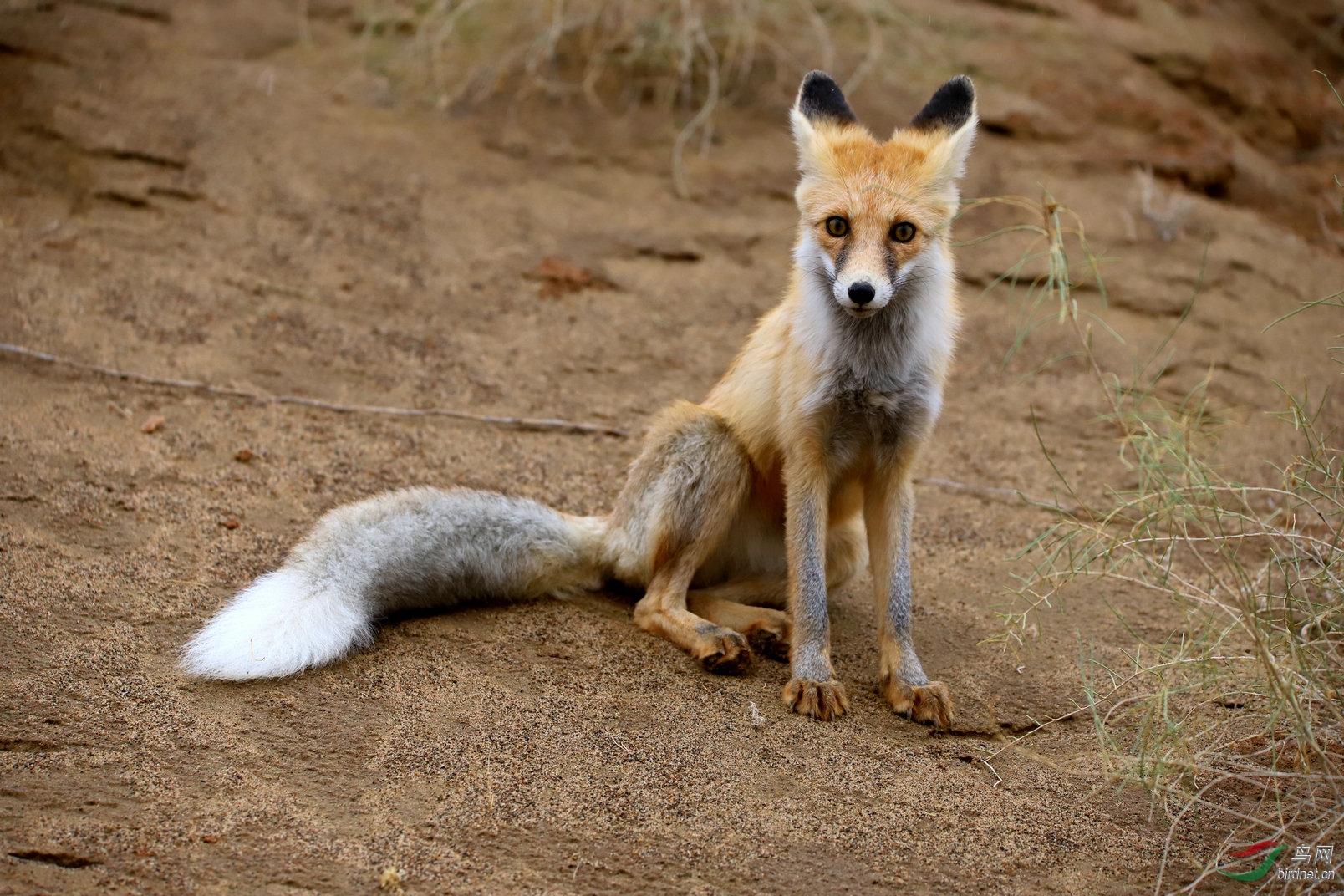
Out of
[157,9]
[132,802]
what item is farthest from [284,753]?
[157,9]

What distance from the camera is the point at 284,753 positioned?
3.28m

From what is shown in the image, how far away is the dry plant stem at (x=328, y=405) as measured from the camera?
556 cm

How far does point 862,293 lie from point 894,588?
1250 mm

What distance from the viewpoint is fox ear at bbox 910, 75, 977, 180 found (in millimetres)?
4020

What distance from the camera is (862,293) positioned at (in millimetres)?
3586

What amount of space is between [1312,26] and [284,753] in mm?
13073

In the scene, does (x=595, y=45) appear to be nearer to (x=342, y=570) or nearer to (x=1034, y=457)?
(x=1034, y=457)

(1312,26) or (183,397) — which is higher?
(1312,26)

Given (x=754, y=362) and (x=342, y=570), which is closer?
(x=342, y=570)

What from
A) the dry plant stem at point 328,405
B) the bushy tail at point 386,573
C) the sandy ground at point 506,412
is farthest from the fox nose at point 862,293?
the dry plant stem at point 328,405

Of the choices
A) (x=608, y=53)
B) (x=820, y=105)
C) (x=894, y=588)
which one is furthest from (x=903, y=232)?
(x=608, y=53)

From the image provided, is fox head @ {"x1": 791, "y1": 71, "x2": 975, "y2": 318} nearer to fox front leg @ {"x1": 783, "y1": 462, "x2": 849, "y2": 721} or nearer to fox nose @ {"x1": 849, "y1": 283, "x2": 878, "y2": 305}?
fox nose @ {"x1": 849, "y1": 283, "x2": 878, "y2": 305}

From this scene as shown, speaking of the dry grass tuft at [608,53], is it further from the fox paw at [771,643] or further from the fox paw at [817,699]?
the fox paw at [817,699]

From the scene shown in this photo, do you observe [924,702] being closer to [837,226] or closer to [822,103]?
[837,226]
